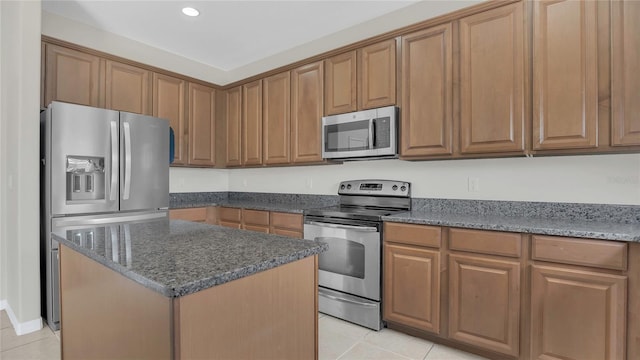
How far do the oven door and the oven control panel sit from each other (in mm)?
568

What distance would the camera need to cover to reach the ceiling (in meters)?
2.93

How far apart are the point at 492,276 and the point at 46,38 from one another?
3961 mm

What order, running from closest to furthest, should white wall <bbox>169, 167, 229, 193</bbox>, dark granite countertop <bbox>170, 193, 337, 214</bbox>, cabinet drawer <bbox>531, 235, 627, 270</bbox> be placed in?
cabinet drawer <bbox>531, 235, 627, 270</bbox> → dark granite countertop <bbox>170, 193, 337, 214</bbox> → white wall <bbox>169, 167, 229, 193</bbox>

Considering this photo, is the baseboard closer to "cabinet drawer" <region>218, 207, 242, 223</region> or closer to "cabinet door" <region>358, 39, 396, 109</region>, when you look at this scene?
"cabinet drawer" <region>218, 207, 242, 223</region>

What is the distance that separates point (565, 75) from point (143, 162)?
338cm

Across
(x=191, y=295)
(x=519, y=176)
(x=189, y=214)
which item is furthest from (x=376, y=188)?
(x=191, y=295)

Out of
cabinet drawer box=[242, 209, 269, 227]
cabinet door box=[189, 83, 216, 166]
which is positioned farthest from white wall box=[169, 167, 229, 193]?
cabinet drawer box=[242, 209, 269, 227]

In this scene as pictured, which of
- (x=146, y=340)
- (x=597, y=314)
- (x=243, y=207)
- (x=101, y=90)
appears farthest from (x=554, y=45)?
(x=101, y=90)

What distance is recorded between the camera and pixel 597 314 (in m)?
1.72

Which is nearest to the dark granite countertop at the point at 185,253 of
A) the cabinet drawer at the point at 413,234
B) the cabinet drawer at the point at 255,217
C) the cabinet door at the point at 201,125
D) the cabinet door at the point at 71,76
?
the cabinet drawer at the point at 413,234

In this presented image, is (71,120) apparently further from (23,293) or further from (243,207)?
(243,207)

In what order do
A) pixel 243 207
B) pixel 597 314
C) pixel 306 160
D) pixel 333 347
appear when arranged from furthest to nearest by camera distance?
pixel 243 207 < pixel 306 160 < pixel 333 347 < pixel 597 314

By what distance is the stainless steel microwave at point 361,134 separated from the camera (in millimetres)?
2723

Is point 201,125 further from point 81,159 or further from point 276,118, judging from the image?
point 81,159
